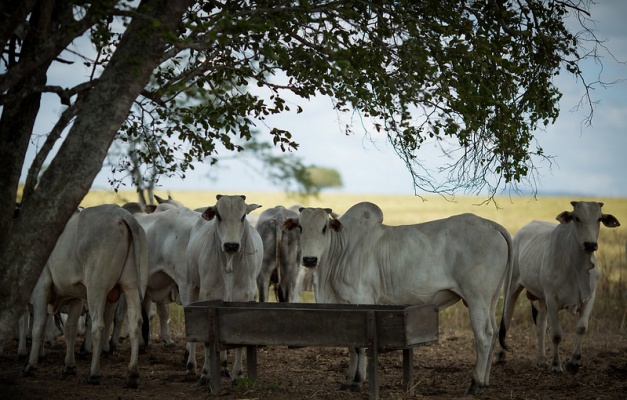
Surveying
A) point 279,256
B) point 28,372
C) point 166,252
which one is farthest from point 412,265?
point 279,256

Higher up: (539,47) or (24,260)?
(539,47)

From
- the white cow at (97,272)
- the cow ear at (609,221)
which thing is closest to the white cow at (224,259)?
the white cow at (97,272)

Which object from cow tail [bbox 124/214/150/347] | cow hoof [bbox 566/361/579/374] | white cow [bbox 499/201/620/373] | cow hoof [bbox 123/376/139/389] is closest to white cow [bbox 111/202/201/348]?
cow tail [bbox 124/214/150/347]

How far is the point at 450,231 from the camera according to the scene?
393 inches

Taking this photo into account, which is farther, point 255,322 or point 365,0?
point 365,0

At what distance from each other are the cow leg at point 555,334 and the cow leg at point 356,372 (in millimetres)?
3087

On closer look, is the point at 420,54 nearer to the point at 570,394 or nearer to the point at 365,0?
the point at 365,0

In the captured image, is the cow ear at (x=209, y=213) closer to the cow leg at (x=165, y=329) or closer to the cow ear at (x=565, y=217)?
the cow leg at (x=165, y=329)

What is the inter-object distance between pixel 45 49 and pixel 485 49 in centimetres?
410

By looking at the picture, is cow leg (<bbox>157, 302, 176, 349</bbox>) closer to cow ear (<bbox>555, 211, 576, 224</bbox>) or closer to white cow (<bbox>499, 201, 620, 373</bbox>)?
white cow (<bbox>499, 201, 620, 373</bbox>)

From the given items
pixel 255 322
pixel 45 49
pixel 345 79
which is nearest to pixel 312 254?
pixel 255 322

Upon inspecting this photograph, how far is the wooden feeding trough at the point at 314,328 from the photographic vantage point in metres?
8.43

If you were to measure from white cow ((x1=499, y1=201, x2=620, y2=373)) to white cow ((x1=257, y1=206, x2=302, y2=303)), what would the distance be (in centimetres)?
370

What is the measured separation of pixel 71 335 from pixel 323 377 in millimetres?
3136
